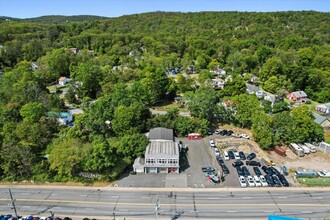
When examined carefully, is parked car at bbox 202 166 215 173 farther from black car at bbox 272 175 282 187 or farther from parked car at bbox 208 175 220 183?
black car at bbox 272 175 282 187

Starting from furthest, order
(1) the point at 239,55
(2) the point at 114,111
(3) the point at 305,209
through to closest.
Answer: (1) the point at 239,55
(2) the point at 114,111
(3) the point at 305,209

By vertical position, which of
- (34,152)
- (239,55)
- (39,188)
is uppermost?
(239,55)

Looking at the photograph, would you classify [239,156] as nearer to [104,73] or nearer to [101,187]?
[101,187]

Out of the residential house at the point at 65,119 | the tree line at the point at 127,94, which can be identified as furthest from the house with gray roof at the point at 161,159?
the residential house at the point at 65,119

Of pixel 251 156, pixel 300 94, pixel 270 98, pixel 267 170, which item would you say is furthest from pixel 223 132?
pixel 300 94

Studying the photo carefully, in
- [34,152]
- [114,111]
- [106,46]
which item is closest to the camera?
[34,152]

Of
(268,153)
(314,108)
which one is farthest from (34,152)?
(314,108)

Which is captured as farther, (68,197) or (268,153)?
(268,153)

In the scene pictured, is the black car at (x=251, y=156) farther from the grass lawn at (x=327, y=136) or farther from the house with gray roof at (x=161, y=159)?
the grass lawn at (x=327, y=136)

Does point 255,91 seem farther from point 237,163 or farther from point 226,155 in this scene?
point 237,163
